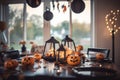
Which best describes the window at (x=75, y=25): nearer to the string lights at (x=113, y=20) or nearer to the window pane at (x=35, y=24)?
the window pane at (x=35, y=24)

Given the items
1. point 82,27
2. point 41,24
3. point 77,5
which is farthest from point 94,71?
point 41,24

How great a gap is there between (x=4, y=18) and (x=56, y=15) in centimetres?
151

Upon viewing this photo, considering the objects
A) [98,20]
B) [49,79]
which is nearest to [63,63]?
[49,79]

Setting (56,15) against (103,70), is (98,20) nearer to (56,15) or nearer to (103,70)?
(56,15)

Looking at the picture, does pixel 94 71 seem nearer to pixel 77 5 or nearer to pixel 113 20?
pixel 77 5

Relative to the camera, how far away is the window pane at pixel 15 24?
224 inches

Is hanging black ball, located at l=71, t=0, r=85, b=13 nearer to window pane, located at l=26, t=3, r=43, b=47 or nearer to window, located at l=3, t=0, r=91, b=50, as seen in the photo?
window, located at l=3, t=0, r=91, b=50

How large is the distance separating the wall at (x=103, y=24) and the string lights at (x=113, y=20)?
0.09 metres

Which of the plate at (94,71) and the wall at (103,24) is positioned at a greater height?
the wall at (103,24)

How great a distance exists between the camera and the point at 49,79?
1.80 m

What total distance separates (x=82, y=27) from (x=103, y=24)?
25.1 inches

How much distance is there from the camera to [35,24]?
5.67 metres

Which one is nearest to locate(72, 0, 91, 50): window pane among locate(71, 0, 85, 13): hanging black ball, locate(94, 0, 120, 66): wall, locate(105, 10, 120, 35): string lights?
locate(94, 0, 120, 66): wall

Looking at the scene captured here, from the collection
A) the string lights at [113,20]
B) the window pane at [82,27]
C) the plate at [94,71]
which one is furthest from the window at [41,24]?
the plate at [94,71]
